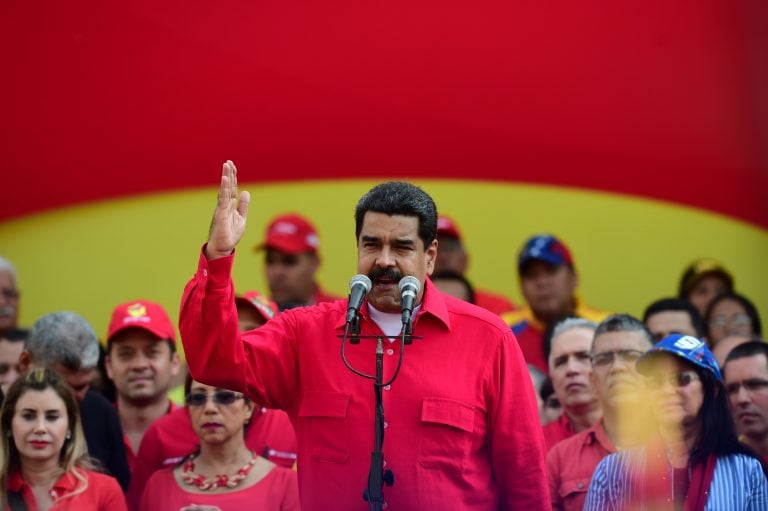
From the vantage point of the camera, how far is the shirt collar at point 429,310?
4453 millimetres

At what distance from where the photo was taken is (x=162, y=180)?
826cm

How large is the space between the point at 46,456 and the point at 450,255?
2856 mm

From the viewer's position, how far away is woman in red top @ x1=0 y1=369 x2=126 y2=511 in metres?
5.34

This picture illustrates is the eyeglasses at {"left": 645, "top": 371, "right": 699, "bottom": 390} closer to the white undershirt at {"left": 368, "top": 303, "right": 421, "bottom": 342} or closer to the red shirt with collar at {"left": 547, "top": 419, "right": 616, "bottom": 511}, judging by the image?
the red shirt with collar at {"left": 547, "top": 419, "right": 616, "bottom": 511}

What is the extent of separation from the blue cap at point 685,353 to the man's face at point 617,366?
36 cm

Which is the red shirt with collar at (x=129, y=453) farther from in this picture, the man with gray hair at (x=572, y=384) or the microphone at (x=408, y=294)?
the microphone at (x=408, y=294)

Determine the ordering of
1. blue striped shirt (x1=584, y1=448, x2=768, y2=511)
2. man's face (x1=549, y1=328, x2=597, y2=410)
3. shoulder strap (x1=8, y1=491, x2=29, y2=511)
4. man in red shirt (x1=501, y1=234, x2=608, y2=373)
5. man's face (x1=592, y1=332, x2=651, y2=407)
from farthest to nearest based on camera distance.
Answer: man in red shirt (x1=501, y1=234, x2=608, y2=373)
man's face (x1=549, y1=328, x2=597, y2=410)
man's face (x1=592, y1=332, x2=651, y2=407)
shoulder strap (x1=8, y1=491, x2=29, y2=511)
blue striped shirt (x1=584, y1=448, x2=768, y2=511)

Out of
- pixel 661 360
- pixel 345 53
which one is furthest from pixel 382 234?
pixel 345 53

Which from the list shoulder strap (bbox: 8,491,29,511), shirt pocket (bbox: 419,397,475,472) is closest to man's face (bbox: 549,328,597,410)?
shirt pocket (bbox: 419,397,475,472)

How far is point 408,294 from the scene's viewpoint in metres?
4.07

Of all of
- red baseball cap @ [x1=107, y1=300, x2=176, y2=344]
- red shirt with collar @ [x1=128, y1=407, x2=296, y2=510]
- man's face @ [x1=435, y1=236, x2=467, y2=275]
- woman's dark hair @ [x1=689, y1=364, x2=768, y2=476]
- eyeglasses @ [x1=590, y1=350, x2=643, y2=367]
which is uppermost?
man's face @ [x1=435, y1=236, x2=467, y2=275]

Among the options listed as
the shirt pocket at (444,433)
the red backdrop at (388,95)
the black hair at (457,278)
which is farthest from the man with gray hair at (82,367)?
the red backdrop at (388,95)

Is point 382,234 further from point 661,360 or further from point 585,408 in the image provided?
point 585,408

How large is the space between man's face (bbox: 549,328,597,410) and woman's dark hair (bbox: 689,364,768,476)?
909mm
